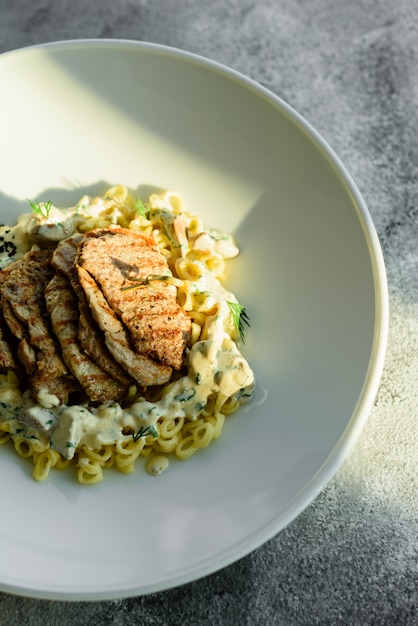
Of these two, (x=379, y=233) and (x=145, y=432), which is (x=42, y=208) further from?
(x=379, y=233)

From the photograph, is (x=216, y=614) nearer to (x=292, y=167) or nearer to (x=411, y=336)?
(x=411, y=336)

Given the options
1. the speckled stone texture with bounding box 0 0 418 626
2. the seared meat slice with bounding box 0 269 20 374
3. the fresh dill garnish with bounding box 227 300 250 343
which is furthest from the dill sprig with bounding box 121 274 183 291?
the speckled stone texture with bounding box 0 0 418 626

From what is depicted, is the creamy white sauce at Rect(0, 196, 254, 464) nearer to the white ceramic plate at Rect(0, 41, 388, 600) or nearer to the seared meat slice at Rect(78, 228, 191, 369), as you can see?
the seared meat slice at Rect(78, 228, 191, 369)

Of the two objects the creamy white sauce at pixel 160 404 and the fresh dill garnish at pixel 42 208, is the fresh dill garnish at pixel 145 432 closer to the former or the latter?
the creamy white sauce at pixel 160 404

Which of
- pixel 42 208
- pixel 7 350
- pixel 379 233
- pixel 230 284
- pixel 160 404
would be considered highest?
pixel 379 233

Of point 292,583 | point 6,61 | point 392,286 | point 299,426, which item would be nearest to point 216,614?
point 292,583

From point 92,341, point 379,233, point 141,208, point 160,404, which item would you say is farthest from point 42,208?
point 379,233

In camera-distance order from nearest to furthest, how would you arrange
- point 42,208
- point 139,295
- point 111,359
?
point 111,359 → point 139,295 → point 42,208
